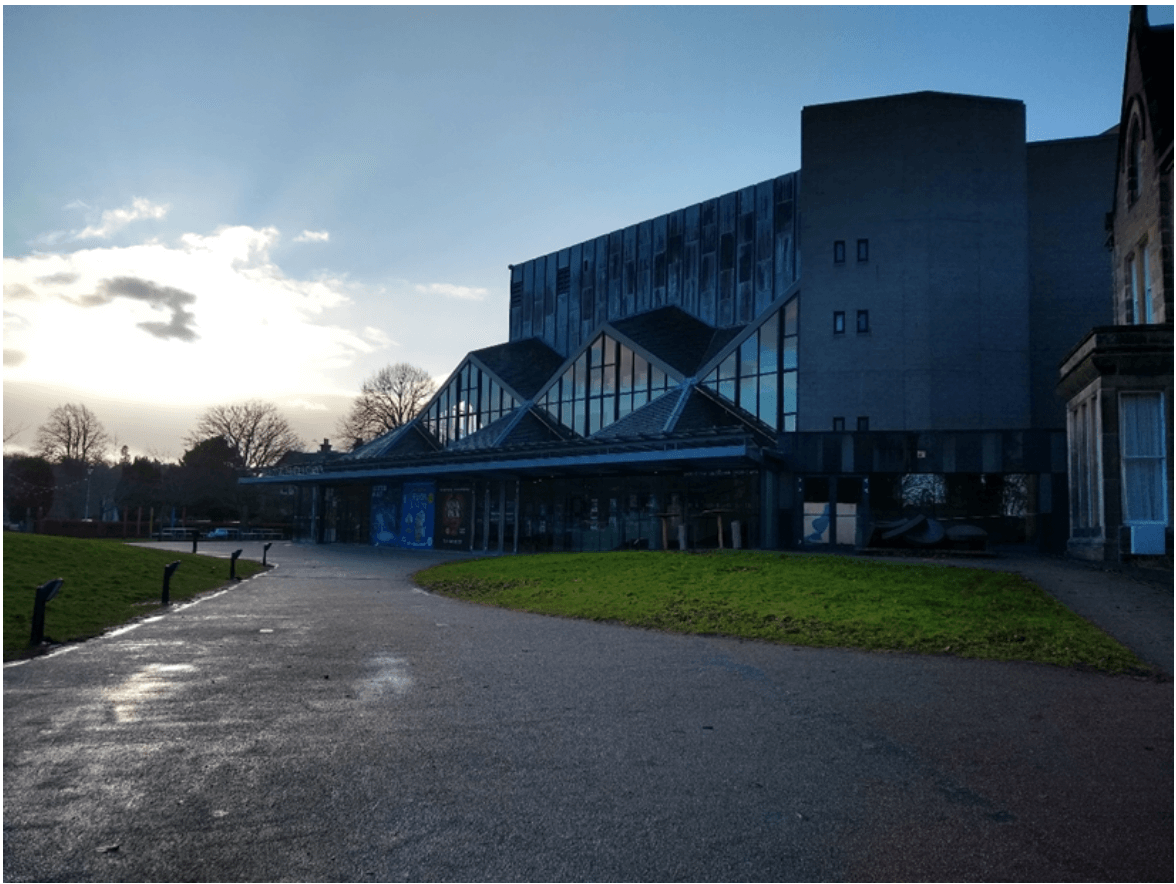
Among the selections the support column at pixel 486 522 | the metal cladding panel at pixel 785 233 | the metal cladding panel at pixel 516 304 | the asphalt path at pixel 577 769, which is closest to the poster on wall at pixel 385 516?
the support column at pixel 486 522

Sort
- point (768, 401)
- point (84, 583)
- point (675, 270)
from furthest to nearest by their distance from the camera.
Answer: point (675, 270) → point (768, 401) → point (84, 583)

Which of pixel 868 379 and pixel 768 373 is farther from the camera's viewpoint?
pixel 768 373

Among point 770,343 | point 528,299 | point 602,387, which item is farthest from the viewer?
point 528,299

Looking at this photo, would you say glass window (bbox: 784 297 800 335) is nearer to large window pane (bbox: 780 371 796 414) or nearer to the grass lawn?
large window pane (bbox: 780 371 796 414)

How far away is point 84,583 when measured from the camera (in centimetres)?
1638

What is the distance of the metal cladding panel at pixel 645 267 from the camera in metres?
49.7

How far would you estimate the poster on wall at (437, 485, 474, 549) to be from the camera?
41.6 metres

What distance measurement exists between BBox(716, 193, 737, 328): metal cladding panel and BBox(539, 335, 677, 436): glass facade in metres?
6.51

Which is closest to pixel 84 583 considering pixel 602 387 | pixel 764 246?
pixel 602 387

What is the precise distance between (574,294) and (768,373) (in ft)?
70.7

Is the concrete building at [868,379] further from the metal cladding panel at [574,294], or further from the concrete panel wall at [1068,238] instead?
the metal cladding panel at [574,294]

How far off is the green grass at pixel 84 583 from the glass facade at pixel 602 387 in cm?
1993

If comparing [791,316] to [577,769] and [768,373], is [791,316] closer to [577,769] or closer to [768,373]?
[768,373]


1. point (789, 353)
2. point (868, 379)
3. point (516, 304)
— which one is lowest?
point (868, 379)
